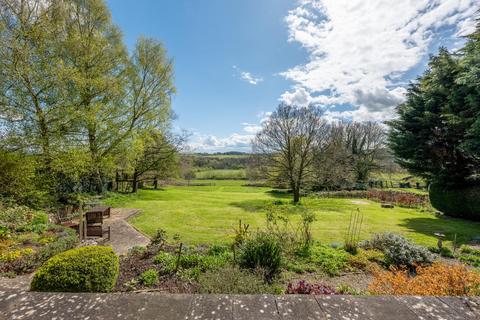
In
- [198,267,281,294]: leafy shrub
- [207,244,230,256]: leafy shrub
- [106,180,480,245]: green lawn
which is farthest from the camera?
[106,180,480,245]: green lawn

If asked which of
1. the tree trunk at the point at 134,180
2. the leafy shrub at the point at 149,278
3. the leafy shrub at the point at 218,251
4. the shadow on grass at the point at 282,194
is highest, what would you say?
the tree trunk at the point at 134,180

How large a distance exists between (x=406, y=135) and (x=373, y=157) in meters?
18.4

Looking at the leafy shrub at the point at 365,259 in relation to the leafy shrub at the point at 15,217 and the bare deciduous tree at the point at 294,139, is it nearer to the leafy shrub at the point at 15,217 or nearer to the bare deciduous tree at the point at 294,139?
the leafy shrub at the point at 15,217

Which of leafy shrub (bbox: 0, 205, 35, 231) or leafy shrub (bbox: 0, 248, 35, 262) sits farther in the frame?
leafy shrub (bbox: 0, 205, 35, 231)

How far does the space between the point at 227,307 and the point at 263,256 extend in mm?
4318

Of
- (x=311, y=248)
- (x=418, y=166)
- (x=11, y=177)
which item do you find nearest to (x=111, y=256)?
(x=311, y=248)

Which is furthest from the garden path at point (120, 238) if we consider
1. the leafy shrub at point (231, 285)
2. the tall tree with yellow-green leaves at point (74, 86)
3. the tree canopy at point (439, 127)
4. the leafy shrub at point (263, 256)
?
the tree canopy at point (439, 127)

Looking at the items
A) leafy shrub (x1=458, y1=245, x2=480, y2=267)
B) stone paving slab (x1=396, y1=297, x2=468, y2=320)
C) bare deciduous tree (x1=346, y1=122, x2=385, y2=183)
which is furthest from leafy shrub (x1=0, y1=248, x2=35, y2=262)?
bare deciduous tree (x1=346, y1=122, x2=385, y2=183)

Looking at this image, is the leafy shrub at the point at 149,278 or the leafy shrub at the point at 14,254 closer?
the leafy shrub at the point at 149,278

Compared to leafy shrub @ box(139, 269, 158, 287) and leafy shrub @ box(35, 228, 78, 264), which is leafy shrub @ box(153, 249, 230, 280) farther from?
leafy shrub @ box(35, 228, 78, 264)

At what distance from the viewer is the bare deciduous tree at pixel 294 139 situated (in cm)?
1838

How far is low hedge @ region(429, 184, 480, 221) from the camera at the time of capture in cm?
1388

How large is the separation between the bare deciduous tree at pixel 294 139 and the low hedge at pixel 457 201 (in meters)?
8.45

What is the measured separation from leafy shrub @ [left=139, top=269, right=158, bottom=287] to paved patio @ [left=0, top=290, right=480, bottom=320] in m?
3.59
